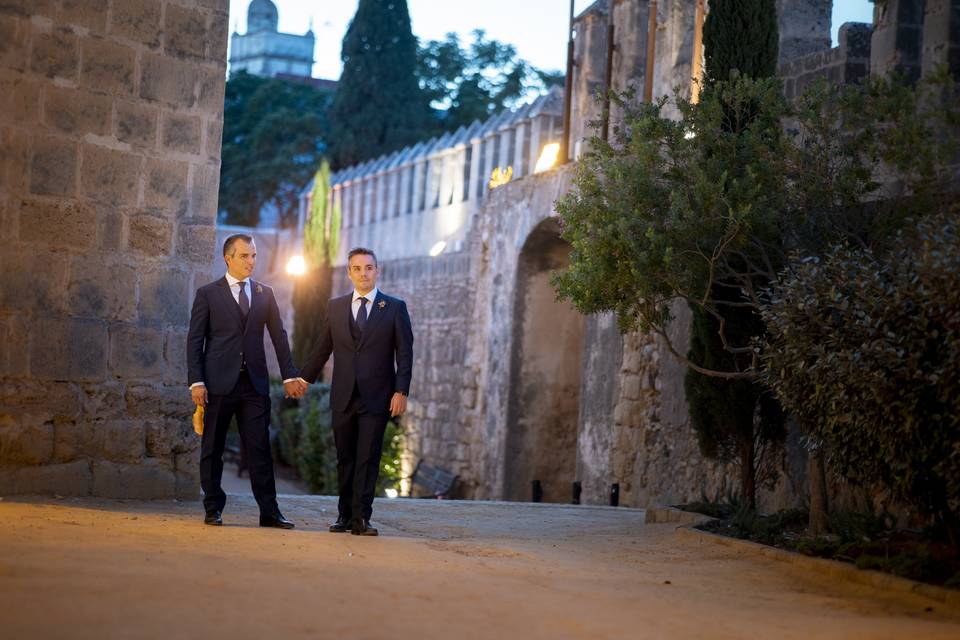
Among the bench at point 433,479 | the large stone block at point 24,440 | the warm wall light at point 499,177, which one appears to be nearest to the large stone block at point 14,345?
the large stone block at point 24,440

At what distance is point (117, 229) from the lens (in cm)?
835

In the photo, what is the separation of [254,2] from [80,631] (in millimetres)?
60497

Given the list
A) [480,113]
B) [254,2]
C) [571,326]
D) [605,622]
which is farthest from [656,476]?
[254,2]

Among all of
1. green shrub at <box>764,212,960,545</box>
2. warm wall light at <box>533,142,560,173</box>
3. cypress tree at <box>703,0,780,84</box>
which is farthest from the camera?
warm wall light at <box>533,142,560,173</box>

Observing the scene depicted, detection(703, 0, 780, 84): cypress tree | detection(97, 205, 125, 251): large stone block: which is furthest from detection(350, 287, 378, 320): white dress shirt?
detection(703, 0, 780, 84): cypress tree

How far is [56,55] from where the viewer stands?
26.8 ft

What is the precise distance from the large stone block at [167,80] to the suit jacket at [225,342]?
5.97 ft

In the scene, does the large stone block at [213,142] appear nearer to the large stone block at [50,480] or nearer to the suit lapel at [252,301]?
the suit lapel at [252,301]

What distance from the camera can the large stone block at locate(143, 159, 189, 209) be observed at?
850cm

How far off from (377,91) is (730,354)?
1031 inches

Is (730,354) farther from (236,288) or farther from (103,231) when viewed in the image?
(103,231)

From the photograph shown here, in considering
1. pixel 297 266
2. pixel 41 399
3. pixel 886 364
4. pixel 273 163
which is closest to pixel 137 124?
pixel 41 399

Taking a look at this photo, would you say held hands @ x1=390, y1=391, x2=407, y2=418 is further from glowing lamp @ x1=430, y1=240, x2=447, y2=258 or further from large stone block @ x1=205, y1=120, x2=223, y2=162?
glowing lamp @ x1=430, y1=240, x2=447, y2=258

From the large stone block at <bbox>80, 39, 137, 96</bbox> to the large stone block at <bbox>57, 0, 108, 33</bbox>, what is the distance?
101 mm
